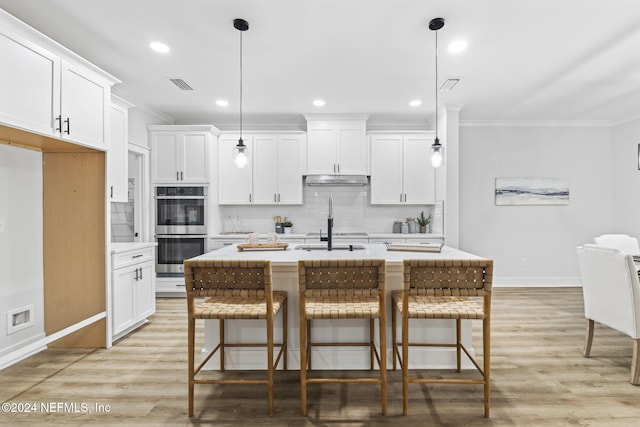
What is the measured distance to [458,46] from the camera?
3061mm

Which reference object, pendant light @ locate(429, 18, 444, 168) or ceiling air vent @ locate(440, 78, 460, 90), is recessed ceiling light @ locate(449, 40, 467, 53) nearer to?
pendant light @ locate(429, 18, 444, 168)

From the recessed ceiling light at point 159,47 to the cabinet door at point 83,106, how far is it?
558 millimetres

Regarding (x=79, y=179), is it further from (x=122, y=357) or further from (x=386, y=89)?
(x=386, y=89)

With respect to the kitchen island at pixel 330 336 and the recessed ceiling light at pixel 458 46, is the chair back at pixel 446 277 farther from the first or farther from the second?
the recessed ceiling light at pixel 458 46

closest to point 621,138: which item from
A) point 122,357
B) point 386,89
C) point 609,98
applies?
point 609,98

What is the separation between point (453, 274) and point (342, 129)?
361cm

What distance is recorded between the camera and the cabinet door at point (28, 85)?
86.2 inches

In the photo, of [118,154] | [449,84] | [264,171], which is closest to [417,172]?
[449,84]

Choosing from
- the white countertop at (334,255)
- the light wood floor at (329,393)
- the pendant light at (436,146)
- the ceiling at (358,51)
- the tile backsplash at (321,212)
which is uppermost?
the ceiling at (358,51)

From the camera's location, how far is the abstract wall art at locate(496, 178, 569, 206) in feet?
18.4

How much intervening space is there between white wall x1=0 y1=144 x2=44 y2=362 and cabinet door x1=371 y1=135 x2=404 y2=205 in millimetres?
3983

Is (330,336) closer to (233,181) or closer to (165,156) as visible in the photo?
(233,181)

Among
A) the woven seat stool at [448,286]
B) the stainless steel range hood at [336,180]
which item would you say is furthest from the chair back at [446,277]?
the stainless steel range hood at [336,180]

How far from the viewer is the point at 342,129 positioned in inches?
206
